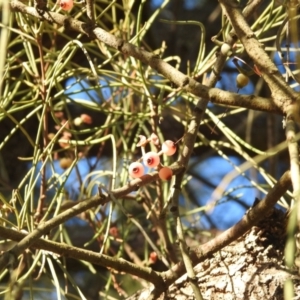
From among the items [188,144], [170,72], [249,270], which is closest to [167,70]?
[170,72]

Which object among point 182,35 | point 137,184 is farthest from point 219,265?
point 182,35

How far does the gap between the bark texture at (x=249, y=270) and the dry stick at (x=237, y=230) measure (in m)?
0.03

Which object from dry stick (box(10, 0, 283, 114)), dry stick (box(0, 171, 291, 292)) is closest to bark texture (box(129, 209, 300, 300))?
dry stick (box(0, 171, 291, 292))

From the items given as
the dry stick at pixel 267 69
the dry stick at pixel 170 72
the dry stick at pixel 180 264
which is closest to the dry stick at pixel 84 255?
the dry stick at pixel 180 264

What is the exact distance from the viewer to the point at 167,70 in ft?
1.88

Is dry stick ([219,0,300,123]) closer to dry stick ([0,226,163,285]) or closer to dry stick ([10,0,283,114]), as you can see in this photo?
dry stick ([10,0,283,114])

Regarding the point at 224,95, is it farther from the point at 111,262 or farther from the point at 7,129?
the point at 7,129

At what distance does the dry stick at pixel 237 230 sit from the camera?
559 millimetres

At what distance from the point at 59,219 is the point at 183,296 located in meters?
0.17

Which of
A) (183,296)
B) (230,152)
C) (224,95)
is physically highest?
(230,152)

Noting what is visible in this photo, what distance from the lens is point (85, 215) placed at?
3.29ft

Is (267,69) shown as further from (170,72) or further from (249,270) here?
(249,270)

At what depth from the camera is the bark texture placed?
0.63 m

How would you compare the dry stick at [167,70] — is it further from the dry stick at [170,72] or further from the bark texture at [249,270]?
the bark texture at [249,270]
